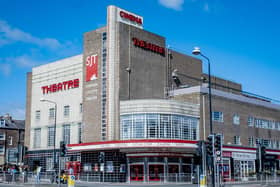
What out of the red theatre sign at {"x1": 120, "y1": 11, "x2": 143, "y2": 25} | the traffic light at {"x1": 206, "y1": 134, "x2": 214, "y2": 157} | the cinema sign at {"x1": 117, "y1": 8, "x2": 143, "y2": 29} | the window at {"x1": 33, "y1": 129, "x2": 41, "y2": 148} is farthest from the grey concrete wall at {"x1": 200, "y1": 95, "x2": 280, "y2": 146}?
the traffic light at {"x1": 206, "y1": 134, "x2": 214, "y2": 157}

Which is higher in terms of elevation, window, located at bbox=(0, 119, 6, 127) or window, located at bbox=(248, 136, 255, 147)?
window, located at bbox=(0, 119, 6, 127)

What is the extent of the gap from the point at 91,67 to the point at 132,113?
9.70 meters

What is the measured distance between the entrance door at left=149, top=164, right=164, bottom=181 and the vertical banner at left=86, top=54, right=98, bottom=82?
14.6 m

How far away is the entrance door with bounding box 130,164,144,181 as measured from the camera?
158 feet

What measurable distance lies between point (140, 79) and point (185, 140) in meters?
11.1

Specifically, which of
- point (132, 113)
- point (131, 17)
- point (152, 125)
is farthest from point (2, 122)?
point (152, 125)

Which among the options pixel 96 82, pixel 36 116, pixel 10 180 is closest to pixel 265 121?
pixel 96 82

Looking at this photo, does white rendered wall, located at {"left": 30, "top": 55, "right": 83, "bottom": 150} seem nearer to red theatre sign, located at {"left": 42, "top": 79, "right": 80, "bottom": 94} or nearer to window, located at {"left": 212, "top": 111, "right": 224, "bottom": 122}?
red theatre sign, located at {"left": 42, "top": 79, "right": 80, "bottom": 94}

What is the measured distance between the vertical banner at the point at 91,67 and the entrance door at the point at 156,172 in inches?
576

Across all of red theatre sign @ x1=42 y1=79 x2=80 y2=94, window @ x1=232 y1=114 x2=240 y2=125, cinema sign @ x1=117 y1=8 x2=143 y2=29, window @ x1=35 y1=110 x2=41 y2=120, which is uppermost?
cinema sign @ x1=117 y1=8 x2=143 y2=29

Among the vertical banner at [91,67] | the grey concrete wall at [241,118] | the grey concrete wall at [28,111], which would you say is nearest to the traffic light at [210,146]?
the grey concrete wall at [241,118]

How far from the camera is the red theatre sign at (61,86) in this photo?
58681 millimetres

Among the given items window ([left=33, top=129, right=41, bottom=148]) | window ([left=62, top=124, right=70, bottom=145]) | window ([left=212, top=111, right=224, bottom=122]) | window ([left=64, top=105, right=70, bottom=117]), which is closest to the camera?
window ([left=212, top=111, right=224, bottom=122])

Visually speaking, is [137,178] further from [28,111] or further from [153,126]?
[28,111]
